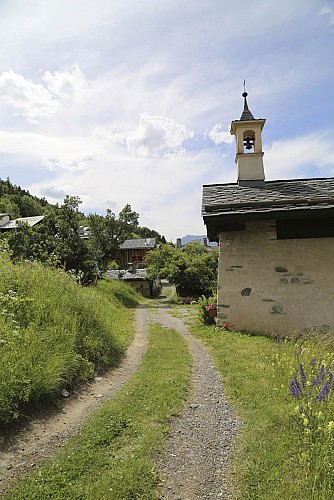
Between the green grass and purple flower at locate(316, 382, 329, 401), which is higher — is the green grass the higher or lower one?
the lower one

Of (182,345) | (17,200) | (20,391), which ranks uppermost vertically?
(17,200)

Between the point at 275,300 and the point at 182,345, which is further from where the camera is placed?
the point at 275,300

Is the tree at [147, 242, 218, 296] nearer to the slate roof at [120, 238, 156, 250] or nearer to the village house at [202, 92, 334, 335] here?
the village house at [202, 92, 334, 335]

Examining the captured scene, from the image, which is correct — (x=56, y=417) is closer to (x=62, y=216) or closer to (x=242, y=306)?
(x=242, y=306)

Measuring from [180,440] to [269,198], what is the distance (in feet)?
24.2

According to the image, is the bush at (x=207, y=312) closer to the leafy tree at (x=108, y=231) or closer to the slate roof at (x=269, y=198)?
the slate roof at (x=269, y=198)

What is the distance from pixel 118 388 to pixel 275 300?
549 centimetres

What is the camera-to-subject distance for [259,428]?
334cm

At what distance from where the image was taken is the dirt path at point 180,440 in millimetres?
2598

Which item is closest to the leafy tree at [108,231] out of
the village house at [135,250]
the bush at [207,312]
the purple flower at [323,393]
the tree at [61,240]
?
the tree at [61,240]

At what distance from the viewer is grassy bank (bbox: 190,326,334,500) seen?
239 centimetres

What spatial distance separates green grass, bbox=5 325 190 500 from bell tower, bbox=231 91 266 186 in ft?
26.0

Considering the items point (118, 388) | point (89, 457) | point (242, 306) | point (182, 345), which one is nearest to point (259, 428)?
point (89, 457)

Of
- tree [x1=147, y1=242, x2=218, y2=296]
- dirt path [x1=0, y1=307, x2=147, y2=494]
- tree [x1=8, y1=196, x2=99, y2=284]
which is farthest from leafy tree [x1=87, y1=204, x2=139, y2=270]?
dirt path [x1=0, y1=307, x2=147, y2=494]
